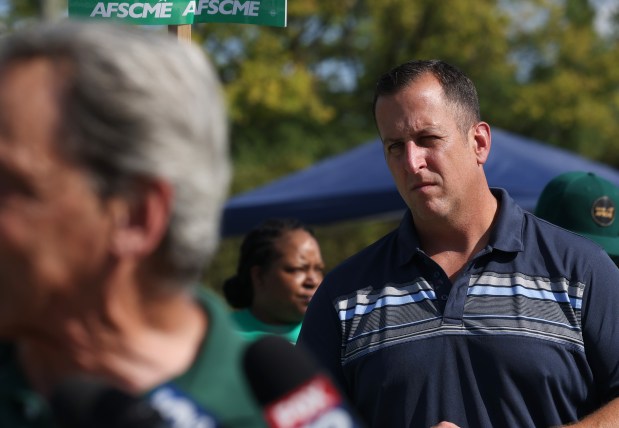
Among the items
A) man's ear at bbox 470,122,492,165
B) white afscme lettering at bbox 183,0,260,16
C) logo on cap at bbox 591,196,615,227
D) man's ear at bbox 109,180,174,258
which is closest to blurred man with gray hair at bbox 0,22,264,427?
man's ear at bbox 109,180,174,258

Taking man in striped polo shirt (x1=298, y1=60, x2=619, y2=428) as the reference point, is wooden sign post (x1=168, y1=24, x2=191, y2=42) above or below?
above

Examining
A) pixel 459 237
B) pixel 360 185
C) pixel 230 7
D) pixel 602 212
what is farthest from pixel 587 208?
pixel 360 185

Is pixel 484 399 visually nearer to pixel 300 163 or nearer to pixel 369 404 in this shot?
pixel 369 404

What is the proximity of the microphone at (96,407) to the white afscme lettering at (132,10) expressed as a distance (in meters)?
3.01

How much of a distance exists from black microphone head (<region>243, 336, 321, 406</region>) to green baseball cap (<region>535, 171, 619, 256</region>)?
3077 millimetres

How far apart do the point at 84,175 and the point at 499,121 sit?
1097 inches

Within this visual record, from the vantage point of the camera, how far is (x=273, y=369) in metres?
1.57

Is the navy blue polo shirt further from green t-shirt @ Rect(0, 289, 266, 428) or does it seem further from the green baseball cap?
green t-shirt @ Rect(0, 289, 266, 428)

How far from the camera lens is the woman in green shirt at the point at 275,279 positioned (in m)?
6.04

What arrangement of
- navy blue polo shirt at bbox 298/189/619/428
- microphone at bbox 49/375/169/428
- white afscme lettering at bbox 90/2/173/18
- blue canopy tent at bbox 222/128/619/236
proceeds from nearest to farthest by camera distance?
microphone at bbox 49/375/169/428 → navy blue polo shirt at bbox 298/189/619/428 → white afscme lettering at bbox 90/2/173/18 → blue canopy tent at bbox 222/128/619/236

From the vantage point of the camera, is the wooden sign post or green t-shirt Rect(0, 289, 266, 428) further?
the wooden sign post

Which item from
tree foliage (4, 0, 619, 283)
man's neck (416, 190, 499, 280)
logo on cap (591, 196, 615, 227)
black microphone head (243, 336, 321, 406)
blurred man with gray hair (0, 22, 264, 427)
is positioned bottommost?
tree foliage (4, 0, 619, 283)

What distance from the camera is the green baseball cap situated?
451 centimetres

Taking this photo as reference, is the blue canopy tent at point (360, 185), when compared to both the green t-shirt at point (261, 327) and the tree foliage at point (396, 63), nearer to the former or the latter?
the green t-shirt at point (261, 327)
